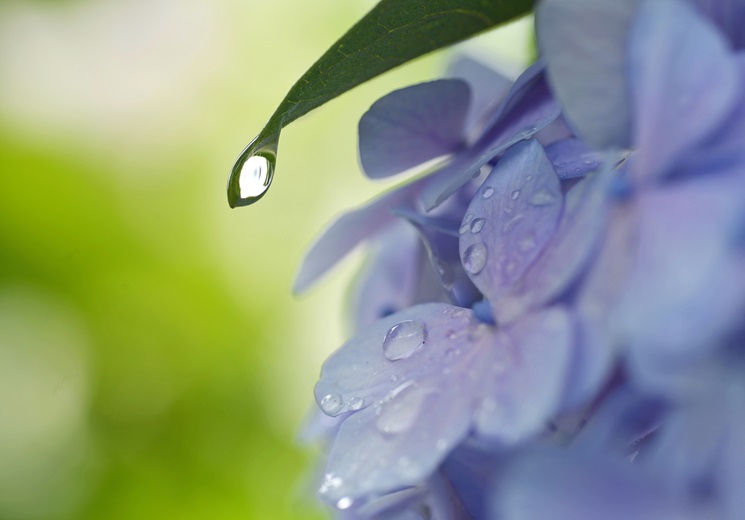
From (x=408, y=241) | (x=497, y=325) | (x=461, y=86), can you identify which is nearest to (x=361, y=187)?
(x=408, y=241)

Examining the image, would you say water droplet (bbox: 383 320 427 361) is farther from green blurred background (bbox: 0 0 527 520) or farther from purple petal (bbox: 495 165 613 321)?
green blurred background (bbox: 0 0 527 520)

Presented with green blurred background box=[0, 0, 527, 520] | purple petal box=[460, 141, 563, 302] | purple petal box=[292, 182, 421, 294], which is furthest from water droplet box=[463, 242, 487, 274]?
green blurred background box=[0, 0, 527, 520]

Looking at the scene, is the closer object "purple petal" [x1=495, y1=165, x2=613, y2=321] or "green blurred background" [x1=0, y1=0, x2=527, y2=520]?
"purple petal" [x1=495, y1=165, x2=613, y2=321]

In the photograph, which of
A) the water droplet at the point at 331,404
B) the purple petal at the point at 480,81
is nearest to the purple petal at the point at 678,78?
the water droplet at the point at 331,404

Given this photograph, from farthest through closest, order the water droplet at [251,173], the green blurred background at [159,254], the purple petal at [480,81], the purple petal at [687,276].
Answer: the green blurred background at [159,254]
the purple petal at [480,81]
the water droplet at [251,173]
the purple petal at [687,276]

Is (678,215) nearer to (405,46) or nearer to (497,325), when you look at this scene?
(497,325)

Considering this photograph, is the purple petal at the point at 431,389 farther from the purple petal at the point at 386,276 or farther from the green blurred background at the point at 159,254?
the green blurred background at the point at 159,254

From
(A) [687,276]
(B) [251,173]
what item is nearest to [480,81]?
(B) [251,173]
